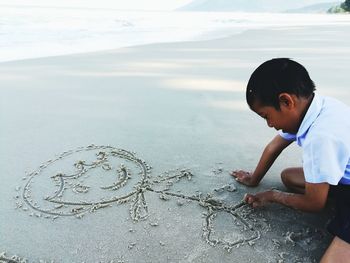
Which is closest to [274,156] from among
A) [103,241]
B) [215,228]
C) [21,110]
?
[215,228]

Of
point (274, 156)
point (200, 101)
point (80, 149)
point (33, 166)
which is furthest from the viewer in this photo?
point (200, 101)

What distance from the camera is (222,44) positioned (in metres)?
5.89

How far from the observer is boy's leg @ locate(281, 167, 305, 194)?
173 centimetres

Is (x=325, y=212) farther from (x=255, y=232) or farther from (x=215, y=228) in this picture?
(x=215, y=228)

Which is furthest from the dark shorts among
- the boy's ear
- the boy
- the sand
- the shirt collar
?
the boy's ear

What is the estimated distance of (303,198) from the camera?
4.43 feet

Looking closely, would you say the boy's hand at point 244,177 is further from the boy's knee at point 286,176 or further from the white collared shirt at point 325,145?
the white collared shirt at point 325,145

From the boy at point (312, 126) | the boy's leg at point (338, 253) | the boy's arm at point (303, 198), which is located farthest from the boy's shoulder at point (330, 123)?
the boy's leg at point (338, 253)

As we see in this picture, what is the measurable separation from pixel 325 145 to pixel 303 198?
23cm

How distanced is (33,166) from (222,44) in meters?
4.36

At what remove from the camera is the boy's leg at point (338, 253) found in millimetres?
1252

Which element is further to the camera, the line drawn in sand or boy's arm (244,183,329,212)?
the line drawn in sand

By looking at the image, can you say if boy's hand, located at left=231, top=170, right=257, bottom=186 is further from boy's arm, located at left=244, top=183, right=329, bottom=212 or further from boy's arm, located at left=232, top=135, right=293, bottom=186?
boy's arm, located at left=244, top=183, right=329, bottom=212

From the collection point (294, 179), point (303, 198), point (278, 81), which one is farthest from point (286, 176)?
point (278, 81)
